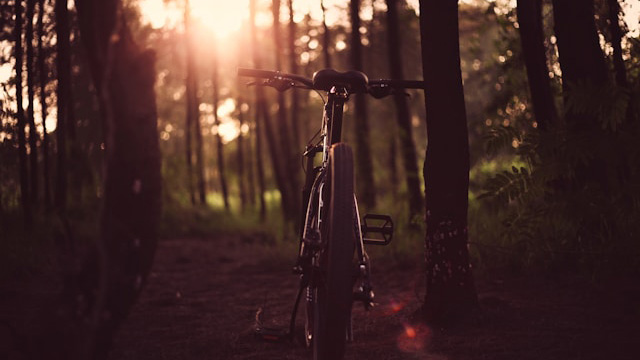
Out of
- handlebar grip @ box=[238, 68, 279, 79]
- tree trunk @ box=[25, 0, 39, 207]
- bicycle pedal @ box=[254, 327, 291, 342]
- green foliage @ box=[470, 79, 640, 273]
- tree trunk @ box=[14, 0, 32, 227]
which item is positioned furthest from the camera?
tree trunk @ box=[25, 0, 39, 207]

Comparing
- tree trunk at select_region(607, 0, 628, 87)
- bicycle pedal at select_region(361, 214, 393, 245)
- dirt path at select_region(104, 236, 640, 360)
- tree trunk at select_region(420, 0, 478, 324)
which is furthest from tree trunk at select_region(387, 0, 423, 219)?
bicycle pedal at select_region(361, 214, 393, 245)

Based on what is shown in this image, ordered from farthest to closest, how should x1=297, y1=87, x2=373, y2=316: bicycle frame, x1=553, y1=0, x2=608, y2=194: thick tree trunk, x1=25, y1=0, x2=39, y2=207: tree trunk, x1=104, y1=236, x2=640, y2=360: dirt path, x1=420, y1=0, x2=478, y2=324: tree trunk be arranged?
1. x1=25, y1=0, x2=39, y2=207: tree trunk
2. x1=553, y1=0, x2=608, y2=194: thick tree trunk
3. x1=420, y1=0, x2=478, y2=324: tree trunk
4. x1=104, y1=236, x2=640, y2=360: dirt path
5. x1=297, y1=87, x2=373, y2=316: bicycle frame

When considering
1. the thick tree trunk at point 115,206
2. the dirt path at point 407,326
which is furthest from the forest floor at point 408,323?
the thick tree trunk at point 115,206

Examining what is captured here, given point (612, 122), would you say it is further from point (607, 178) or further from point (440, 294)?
point (440, 294)

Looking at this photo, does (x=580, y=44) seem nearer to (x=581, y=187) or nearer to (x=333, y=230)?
(x=581, y=187)

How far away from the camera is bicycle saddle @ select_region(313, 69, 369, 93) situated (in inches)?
146

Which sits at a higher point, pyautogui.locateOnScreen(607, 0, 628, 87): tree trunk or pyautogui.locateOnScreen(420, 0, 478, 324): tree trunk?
pyautogui.locateOnScreen(607, 0, 628, 87): tree trunk

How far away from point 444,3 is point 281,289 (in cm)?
465

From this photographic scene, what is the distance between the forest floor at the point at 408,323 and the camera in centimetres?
399

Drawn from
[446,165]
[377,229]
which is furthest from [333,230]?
[446,165]

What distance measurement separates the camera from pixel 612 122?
487 cm

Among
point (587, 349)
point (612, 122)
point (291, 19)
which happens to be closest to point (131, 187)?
point (587, 349)

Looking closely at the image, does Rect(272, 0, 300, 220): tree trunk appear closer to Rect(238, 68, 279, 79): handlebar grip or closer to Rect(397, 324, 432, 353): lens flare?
Rect(397, 324, 432, 353): lens flare

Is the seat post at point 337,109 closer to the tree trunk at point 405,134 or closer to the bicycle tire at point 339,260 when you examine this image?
the bicycle tire at point 339,260
